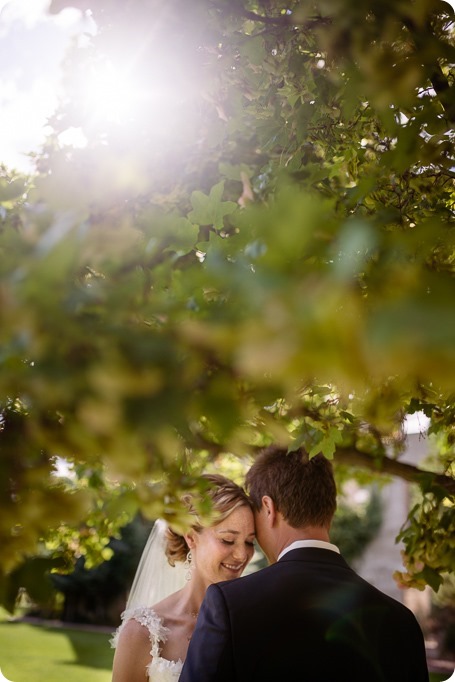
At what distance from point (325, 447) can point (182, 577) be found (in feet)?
8.73

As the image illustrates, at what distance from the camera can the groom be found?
6.89 feet

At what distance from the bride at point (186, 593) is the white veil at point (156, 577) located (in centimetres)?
68

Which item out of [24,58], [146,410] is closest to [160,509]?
[146,410]

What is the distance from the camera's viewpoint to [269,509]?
2742mm

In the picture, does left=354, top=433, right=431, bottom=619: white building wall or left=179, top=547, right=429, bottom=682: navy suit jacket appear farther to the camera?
left=354, top=433, right=431, bottom=619: white building wall

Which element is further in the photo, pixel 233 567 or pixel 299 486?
pixel 233 567

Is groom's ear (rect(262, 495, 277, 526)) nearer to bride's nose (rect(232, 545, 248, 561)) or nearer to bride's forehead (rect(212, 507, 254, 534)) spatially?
bride's forehead (rect(212, 507, 254, 534))

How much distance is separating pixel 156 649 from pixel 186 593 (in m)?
0.42

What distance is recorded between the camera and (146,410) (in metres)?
0.59

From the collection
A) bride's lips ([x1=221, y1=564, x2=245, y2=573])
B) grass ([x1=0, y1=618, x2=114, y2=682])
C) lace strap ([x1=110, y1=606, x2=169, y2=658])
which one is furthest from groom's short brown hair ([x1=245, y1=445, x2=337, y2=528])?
grass ([x1=0, y1=618, x2=114, y2=682])

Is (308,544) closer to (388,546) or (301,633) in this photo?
(301,633)

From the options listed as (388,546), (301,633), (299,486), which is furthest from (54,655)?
(301,633)

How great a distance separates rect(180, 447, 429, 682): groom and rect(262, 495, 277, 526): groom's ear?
15 cm

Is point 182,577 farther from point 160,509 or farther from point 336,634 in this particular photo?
point 160,509
